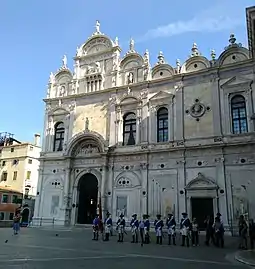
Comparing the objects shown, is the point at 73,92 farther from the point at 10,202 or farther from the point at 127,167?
the point at 10,202

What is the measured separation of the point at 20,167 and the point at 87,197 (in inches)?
1046

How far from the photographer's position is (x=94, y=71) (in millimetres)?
34781

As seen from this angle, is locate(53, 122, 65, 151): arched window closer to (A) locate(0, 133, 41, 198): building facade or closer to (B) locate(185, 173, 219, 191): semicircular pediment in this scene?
(B) locate(185, 173, 219, 191): semicircular pediment

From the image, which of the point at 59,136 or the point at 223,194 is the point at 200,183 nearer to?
the point at 223,194

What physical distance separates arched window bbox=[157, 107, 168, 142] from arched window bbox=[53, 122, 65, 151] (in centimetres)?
1108

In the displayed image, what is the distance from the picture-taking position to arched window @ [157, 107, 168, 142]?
29516 mm

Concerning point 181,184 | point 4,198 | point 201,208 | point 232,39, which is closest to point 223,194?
point 201,208

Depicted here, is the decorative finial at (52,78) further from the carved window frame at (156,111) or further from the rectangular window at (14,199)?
the rectangular window at (14,199)

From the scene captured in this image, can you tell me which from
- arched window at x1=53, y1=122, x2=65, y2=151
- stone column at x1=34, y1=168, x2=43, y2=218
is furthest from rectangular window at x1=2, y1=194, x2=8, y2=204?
arched window at x1=53, y1=122, x2=65, y2=151

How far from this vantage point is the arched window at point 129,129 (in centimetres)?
3091

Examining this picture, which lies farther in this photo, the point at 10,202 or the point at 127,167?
the point at 10,202

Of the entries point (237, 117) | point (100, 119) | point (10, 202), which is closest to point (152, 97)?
point (100, 119)

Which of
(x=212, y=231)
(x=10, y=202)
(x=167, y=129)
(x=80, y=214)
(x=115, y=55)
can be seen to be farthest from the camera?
(x=10, y=202)

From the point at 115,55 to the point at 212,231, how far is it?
21611 millimetres
